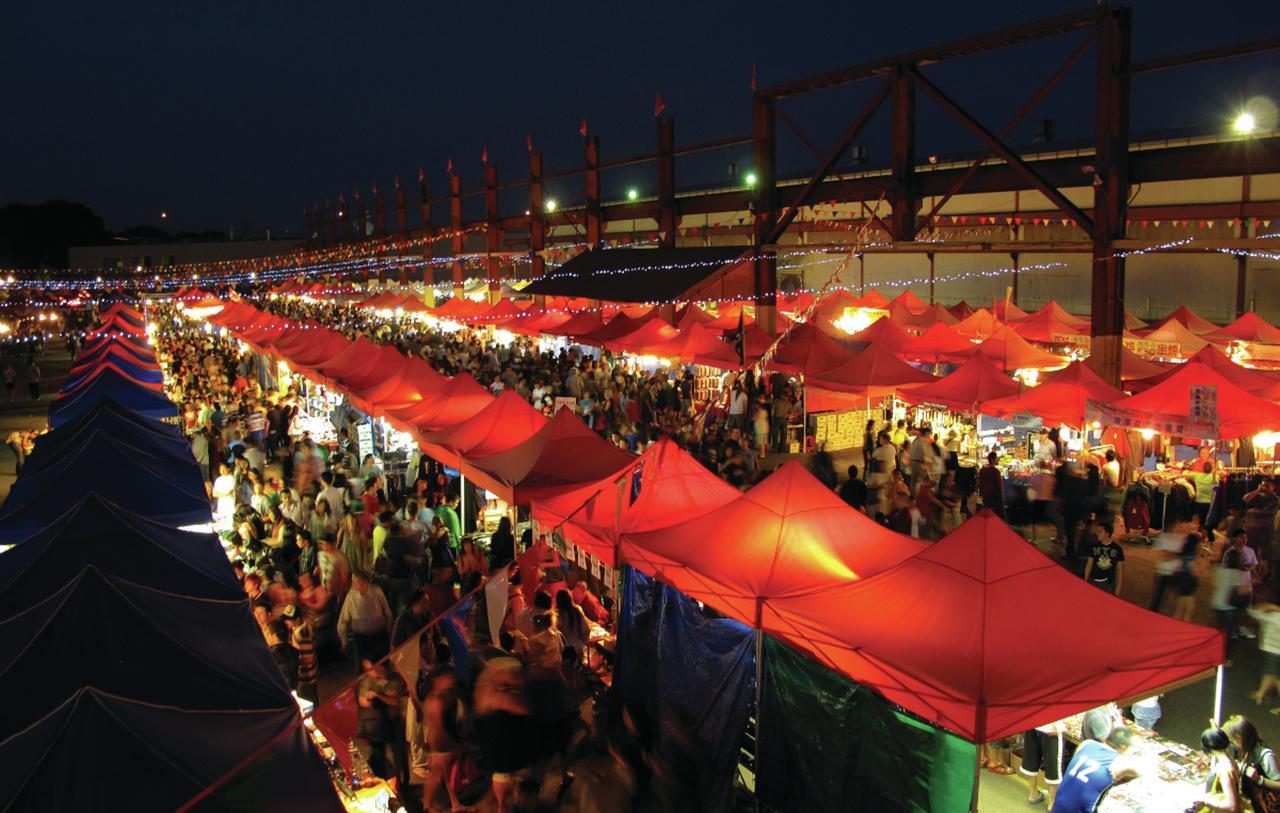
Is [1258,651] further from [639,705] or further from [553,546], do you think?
[553,546]

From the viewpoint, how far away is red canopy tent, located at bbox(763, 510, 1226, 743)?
4.54 metres

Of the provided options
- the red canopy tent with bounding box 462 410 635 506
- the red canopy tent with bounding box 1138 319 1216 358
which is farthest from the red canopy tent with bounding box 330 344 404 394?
the red canopy tent with bounding box 1138 319 1216 358

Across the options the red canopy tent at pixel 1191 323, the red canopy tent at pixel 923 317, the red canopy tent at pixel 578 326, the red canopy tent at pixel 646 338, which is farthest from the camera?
the red canopy tent at pixel 923 317

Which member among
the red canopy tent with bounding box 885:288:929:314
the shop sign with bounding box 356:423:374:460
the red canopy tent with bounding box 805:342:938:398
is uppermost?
the red canopy tent with bounding box 885:288:929:314

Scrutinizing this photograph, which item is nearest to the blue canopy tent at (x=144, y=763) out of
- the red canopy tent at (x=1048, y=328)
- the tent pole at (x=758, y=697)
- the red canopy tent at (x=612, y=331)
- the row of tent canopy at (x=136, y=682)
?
the row of tent canopy at (x=136, y=682)

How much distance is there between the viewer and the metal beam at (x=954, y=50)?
542 inches

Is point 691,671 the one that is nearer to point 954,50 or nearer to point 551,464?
point 551,464

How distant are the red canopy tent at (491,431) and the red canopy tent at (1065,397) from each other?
643 centimetres

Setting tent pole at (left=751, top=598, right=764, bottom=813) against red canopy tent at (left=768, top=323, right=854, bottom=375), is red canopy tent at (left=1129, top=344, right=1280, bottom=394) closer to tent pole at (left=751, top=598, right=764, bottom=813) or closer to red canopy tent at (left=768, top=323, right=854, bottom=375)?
red canopy tent at (left=768, top=323, right=854, bottom=375)

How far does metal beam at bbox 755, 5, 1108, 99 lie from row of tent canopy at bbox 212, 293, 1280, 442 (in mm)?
4735

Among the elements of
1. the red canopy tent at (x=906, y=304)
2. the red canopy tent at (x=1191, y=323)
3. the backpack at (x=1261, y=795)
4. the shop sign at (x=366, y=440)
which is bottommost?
the backpack at (x=1261, y=795)

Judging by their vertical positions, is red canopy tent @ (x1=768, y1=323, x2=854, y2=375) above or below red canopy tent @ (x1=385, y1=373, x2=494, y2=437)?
above

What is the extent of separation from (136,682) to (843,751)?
368cm

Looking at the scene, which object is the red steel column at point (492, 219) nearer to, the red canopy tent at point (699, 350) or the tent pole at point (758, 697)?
the red canopy tent at point (699, 350)
